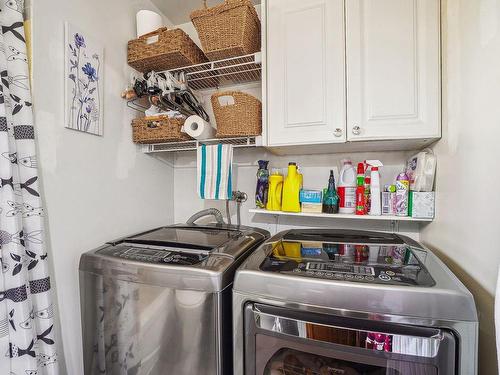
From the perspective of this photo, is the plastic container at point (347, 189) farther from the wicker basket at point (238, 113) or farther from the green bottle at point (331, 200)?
the wicker basket at point (238, 113)

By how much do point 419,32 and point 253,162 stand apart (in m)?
1.07

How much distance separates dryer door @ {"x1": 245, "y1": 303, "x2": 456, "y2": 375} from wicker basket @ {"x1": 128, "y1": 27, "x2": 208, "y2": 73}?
1.31 meters

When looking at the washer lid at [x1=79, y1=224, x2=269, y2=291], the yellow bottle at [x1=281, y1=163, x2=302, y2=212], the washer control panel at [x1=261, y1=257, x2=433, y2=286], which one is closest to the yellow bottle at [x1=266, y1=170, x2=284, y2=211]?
the yellow bottle at [x1=281, y1=163, x2=302, y2=212]

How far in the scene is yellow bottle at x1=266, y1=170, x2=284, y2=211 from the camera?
4.58 feet

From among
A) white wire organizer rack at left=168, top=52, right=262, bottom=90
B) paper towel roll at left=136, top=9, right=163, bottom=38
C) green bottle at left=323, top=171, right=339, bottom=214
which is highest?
paper towel roll at left=136, top=9, right=163, bottom=38

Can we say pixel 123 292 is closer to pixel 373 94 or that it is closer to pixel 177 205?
pixel 177 205

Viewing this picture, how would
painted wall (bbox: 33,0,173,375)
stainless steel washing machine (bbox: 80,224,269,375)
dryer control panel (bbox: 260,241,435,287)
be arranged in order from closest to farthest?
dryer control panel (bbox: 260,241,435,287)
stainless steel washing machine (bbox: 80,224,269,375)
painted wall (bbox: 33,0,173,375)

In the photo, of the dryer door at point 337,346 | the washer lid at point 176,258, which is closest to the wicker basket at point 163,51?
the washer lid at point 176,258

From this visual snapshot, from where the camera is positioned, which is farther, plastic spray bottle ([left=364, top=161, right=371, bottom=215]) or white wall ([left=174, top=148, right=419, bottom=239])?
white wall ([left=174, top=148, right=419, bottom=239])

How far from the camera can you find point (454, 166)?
2.99 ft

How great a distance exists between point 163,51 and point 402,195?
147 cm

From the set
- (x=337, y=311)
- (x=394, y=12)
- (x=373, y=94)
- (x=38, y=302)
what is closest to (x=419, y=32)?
(x=394, y=12)

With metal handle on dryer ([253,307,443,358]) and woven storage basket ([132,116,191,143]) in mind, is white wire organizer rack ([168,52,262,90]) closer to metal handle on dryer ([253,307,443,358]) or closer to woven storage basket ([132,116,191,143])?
woven storage basket ([132,116,191,143])

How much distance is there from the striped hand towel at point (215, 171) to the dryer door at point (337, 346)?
714 mm
